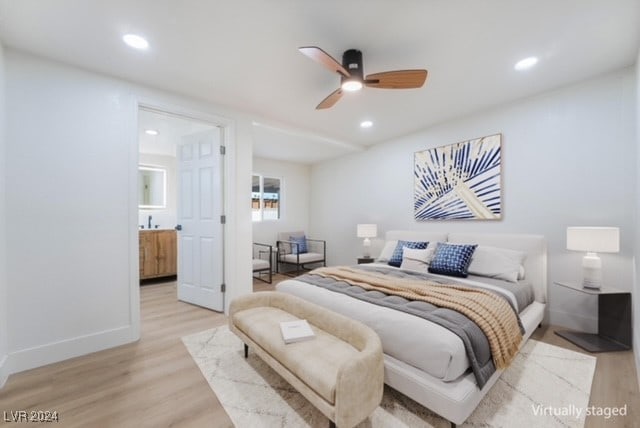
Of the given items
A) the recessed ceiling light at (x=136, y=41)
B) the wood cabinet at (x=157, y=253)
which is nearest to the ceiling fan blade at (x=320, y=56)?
the recessed ceiling light at (x=136, y=41)

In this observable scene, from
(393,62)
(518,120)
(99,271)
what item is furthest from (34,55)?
(518,120)

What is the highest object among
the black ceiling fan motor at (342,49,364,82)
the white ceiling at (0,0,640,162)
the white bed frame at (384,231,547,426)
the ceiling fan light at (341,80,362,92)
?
the white ceiling at (0,0,640,162)

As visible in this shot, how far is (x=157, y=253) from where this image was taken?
4.73m

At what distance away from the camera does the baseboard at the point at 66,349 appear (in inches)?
81.3

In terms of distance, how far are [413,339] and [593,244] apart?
6.56ft

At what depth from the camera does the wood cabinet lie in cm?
459

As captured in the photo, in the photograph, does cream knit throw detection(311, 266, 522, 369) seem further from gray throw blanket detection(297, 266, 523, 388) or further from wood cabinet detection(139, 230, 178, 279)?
wood cabinet detection(139, 230, 178, 279)

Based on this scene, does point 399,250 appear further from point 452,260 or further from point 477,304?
point 477,304

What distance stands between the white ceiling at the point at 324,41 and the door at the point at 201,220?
0.82 m

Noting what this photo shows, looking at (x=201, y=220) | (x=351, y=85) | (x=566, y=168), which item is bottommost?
(x=201, y=220)

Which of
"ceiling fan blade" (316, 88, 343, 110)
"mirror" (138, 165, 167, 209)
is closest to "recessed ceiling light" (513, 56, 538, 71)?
"ceiling fan blade" (316, 88, 343, 110)

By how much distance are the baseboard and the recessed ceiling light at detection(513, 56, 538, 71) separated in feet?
14.0

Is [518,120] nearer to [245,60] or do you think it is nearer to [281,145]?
[245,60]

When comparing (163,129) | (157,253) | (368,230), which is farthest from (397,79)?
(157,253)
